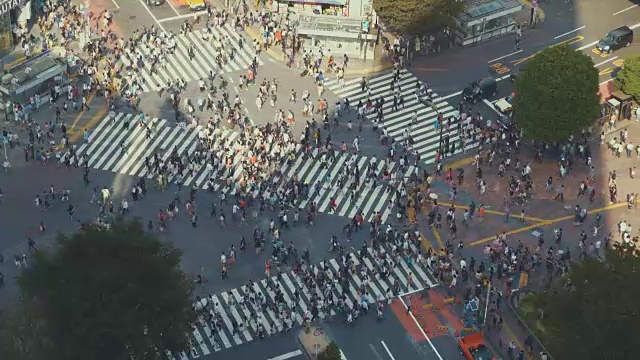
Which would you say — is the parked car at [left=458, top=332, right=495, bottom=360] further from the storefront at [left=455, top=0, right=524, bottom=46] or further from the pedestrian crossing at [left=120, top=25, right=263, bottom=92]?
the pedestrian crossing at [left=120, top=25, right=263, bottom=92]

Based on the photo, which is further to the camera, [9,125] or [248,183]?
[9,125]

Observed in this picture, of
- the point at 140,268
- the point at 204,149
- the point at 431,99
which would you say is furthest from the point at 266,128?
the point at 140,268

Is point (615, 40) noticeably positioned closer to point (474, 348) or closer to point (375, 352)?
point (474, 348)

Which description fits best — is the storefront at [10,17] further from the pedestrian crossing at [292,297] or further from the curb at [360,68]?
the pedestrian crossing at [292,297]

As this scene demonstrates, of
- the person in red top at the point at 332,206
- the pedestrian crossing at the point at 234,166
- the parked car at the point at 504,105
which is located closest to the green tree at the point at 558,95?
the parked car at the point at 504,105

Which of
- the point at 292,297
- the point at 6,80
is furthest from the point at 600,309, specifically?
the point at 6,80

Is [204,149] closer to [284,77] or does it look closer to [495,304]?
[284,77]
